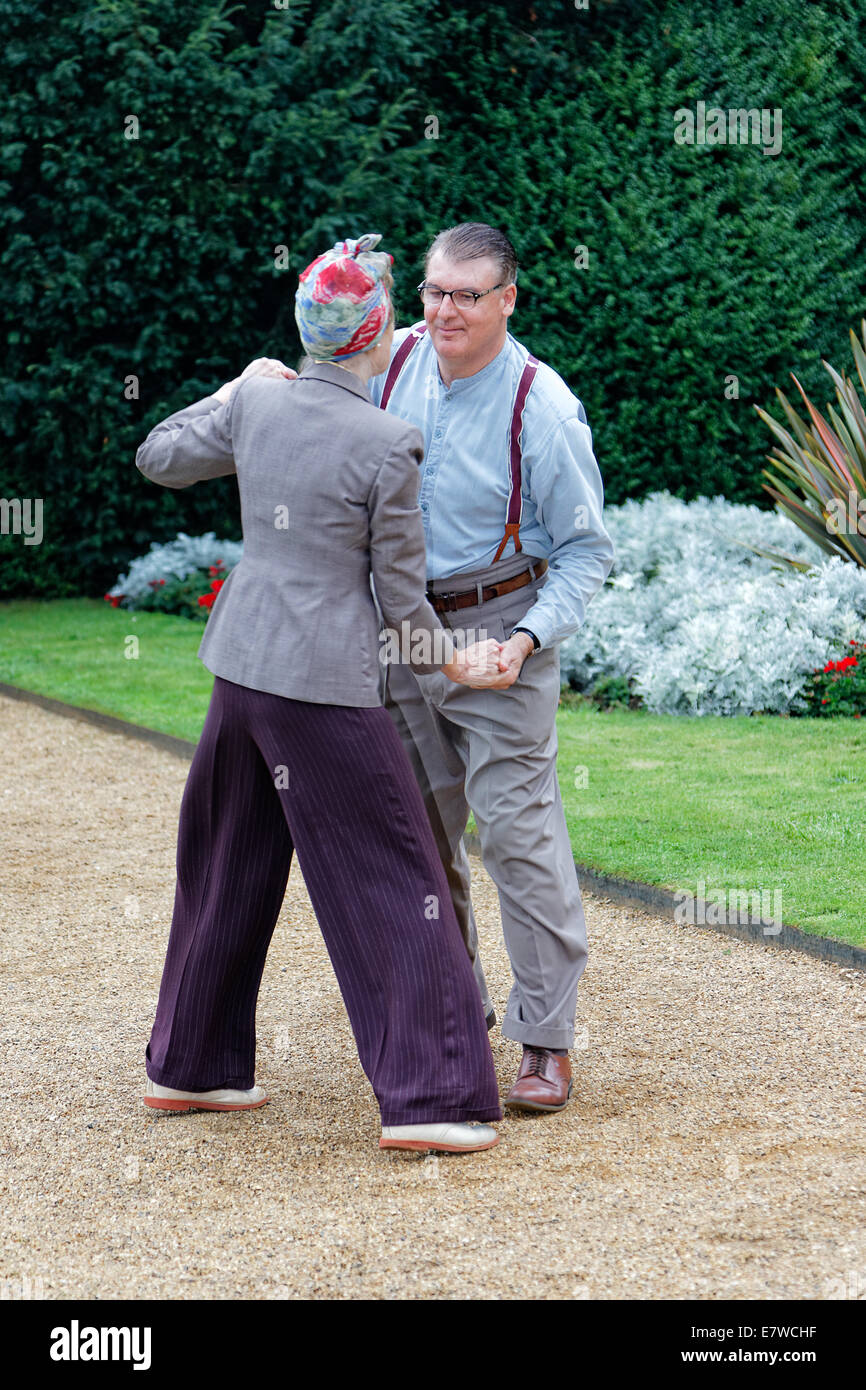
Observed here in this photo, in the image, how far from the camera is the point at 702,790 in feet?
20.6

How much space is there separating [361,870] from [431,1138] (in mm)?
582

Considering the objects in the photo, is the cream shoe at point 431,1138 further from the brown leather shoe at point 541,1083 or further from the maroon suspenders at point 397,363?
the maroon suspenders at point 397,363

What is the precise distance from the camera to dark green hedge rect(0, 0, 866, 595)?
38.4ft

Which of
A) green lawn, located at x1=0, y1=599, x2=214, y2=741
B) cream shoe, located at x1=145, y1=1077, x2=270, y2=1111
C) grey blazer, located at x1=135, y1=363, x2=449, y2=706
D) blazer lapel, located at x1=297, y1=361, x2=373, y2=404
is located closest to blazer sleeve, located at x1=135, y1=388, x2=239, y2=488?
grey blazer, located at x1=135, y1=363, x2=449, y2=706

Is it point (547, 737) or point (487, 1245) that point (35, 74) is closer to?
point (547, 737)

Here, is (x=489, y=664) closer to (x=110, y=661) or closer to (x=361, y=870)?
(x=361, y=870)

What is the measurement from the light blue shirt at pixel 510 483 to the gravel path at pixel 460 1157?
1.15m

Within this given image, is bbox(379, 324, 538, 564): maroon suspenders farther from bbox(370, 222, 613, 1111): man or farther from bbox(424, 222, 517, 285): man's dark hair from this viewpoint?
bbox(424, 222, 517, 285): man's dark hair

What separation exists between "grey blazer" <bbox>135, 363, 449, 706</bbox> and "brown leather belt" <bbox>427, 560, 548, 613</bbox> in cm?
36

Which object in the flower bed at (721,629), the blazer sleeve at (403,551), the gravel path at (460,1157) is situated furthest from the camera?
the flower bed at (721,629)

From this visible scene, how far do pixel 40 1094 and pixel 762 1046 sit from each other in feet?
5.94

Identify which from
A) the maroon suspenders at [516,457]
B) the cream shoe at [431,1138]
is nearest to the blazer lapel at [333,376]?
the maroon suspenders at [516,457]

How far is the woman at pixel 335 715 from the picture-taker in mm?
3010

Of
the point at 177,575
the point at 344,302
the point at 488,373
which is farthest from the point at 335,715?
the point at 177,575
